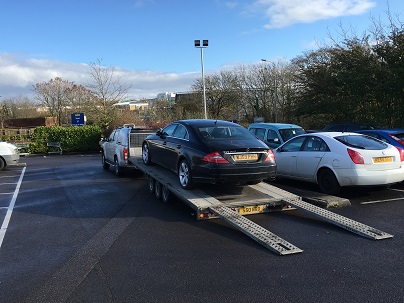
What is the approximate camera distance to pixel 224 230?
20.3ft

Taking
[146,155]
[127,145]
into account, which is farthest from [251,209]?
[127,145]

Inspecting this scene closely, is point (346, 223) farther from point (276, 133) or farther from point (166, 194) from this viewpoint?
point (276, 133)

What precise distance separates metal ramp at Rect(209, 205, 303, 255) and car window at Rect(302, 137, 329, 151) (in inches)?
135

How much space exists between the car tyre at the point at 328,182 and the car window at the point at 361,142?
0.77m

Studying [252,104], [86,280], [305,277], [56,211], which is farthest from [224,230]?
[252,104]

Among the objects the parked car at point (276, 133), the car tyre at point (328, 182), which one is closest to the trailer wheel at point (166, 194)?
the car tyre at point (328, 182)

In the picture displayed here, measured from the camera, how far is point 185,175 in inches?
304

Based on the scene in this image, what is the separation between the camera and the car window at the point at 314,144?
8737mm

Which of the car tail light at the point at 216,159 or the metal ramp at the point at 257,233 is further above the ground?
the car tail light at the point at 216,159

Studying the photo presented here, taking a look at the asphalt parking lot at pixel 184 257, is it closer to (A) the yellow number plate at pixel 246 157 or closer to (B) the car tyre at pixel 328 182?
(B) the car tyre at pixel 328 182

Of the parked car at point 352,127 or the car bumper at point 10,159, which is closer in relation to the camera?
the car bumper at point 10,159

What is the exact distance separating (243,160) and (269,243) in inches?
88.7

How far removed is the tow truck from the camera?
18.2 ft

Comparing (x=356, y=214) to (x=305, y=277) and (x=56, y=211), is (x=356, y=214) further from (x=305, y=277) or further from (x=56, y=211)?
(x=56, y=211)
